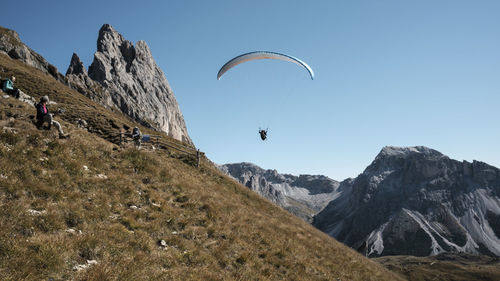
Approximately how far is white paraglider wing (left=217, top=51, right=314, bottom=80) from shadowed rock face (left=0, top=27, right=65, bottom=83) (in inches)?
3265

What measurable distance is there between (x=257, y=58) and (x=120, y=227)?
75.8ft

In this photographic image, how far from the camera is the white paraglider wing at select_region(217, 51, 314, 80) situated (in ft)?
92.1

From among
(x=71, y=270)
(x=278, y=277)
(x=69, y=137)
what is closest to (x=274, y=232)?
(x=278, y=277)

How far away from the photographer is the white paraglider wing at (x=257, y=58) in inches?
1105

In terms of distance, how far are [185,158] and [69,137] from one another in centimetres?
1602

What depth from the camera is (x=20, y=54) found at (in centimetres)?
8194

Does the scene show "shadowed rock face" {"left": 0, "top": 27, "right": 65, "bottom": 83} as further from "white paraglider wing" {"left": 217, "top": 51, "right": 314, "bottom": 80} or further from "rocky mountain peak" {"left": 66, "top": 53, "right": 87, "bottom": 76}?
"white paraglider wing" {"left": 217, "top": 51, "right": 314, "bottom": 80}

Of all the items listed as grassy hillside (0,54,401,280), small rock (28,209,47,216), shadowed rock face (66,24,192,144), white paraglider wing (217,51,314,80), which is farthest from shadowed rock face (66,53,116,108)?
small rock (28,209,47,216)

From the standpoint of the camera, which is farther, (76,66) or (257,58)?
(76,66)

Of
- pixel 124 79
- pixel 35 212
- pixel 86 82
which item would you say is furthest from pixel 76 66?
pixel 35 212

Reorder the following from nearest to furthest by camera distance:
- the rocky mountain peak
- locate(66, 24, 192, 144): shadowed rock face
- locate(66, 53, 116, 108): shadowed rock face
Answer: locate(66, 53, 116, 108): shadowed rock face
the rocky mountain peak
locate(66, 24, 192, 144): shadowed rock face

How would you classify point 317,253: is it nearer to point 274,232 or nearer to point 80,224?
point 274,232

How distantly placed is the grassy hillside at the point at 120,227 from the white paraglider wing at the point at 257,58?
609 inches

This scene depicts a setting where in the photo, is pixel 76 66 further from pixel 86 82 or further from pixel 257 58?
pixel 257 58
